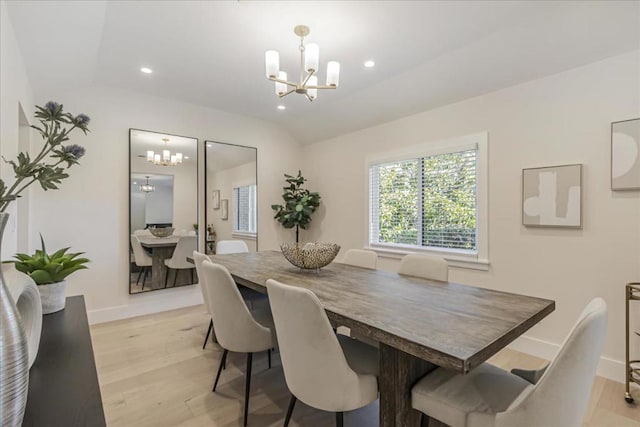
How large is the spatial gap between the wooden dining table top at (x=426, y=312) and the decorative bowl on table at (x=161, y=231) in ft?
7.36

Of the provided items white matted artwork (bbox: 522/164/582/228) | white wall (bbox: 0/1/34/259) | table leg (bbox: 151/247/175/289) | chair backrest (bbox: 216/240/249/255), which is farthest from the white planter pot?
white matted artwork (bbox: 522/164/582/228)

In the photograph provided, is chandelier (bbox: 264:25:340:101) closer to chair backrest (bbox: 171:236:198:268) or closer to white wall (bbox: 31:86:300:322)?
white wall (bbox: 31:86:300:322)

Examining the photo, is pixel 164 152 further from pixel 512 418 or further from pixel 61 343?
pixel 512 418

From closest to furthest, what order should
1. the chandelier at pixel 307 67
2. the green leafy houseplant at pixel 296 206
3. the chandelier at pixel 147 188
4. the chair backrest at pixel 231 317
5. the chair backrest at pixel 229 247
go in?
the chair backrest at pixel 231 317 → the chandelier at pixel 307 67 → the chair backrest at pixel 229 247 → the chandelier at pixel 147 188 → the green leafy houseplant at pixel 296 206

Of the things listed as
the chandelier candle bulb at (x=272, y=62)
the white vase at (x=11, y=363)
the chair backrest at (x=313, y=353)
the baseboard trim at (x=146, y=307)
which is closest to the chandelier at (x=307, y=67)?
the chandelier candle bulb at (x=272, y=62)

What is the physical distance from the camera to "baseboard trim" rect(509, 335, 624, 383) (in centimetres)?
234

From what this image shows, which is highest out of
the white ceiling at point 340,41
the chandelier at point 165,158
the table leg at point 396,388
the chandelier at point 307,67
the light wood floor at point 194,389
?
the white ceiling at point 340,41

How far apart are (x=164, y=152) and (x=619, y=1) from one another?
14.7 feet

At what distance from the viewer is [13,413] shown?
0.61 metres

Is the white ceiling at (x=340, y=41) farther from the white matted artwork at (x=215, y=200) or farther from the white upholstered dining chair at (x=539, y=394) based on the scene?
the white upholstered dining chair at (x=539, y=394)

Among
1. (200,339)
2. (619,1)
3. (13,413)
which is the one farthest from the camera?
(200,339)

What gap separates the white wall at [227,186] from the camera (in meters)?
4.38

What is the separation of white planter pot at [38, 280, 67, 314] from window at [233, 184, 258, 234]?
118 inches

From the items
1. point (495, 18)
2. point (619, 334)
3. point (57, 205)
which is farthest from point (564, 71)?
point (57, 205)
